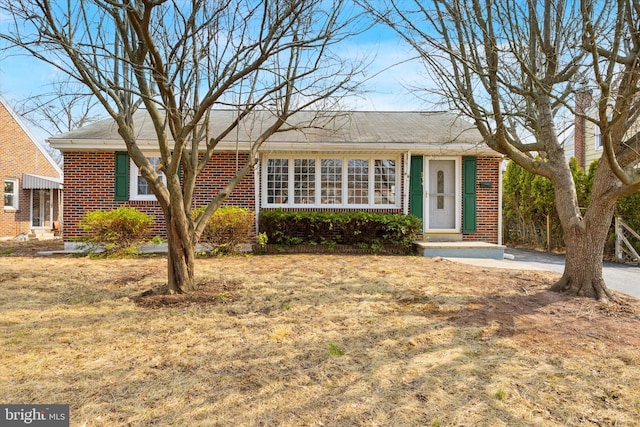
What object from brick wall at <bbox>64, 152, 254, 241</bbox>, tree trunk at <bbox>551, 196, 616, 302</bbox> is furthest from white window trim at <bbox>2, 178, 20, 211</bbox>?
tree trunk at <bbox>551, 196, 616, 302</bbox>

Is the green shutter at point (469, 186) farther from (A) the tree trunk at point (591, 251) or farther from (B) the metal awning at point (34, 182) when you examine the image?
(B) the metal awning at point (34, 182)

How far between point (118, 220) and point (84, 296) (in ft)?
12.7

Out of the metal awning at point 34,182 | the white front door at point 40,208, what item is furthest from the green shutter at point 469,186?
the white front door at point 40,208

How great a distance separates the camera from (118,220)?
28.9ft

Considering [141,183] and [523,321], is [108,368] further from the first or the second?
[141,183]

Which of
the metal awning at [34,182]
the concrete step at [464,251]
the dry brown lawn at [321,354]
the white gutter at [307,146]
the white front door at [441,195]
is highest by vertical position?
the white gutter at [307,146]

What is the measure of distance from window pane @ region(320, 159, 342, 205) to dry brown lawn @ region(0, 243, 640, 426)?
14.4 ft

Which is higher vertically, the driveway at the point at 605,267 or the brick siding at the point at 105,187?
the brick siding at the point at 105,187

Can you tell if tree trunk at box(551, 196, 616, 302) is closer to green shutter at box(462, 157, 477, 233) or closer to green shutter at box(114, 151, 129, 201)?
green shutter at box(462, 157, 477, 233)

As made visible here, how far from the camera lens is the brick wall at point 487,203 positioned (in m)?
10.3

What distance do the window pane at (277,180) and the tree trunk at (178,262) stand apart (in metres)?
5.14

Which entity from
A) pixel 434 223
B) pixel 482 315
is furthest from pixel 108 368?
pixel 434 223

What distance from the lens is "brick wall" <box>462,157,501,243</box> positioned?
10328 mm

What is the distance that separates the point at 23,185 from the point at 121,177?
1261cm
